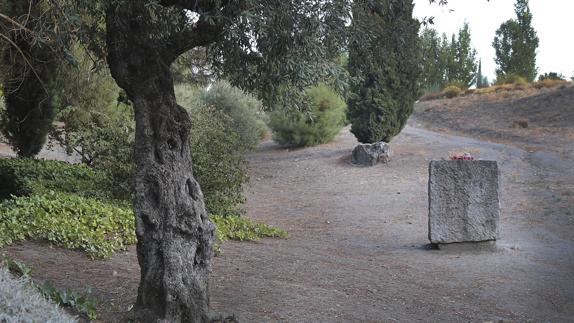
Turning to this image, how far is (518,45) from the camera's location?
45.0m

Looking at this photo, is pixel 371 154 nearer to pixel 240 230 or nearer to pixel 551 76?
pixel 240 230

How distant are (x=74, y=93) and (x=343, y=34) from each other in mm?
13072

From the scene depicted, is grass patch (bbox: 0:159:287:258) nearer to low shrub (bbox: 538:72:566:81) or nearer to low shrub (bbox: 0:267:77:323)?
low shrub (bbox: 0:267:77:323)

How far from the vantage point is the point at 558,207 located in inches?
587

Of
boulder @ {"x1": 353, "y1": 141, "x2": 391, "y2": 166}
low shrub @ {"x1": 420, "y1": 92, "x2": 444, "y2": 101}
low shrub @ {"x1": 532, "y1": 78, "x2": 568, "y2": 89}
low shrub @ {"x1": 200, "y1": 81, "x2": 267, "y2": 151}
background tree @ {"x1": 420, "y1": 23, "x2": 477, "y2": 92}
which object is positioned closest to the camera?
boulder @ {"x1": 353, "y1": 141, "x2": 391, "y2": 166}

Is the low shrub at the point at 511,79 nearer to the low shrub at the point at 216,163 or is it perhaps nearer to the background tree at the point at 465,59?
the background tree at the point at 465,59

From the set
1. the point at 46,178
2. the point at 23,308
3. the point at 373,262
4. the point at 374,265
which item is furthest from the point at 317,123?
the point at 23,308

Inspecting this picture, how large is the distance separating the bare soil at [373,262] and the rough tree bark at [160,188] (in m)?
0.51

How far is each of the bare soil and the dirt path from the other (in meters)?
0.02

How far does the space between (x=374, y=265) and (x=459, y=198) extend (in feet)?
7.45

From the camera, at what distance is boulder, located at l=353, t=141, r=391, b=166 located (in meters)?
22.0

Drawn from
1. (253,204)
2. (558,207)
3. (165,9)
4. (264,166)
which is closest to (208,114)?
(253,204)

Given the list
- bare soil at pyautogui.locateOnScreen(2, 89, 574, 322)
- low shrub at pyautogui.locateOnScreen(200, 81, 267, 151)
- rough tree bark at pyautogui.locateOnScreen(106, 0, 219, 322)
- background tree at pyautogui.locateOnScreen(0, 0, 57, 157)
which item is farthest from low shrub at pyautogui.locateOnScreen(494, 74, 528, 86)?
rough tree bark at pyautogui.locateOnScreen(106, 0, 219, 322)

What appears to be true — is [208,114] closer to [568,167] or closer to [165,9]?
[165,9]
